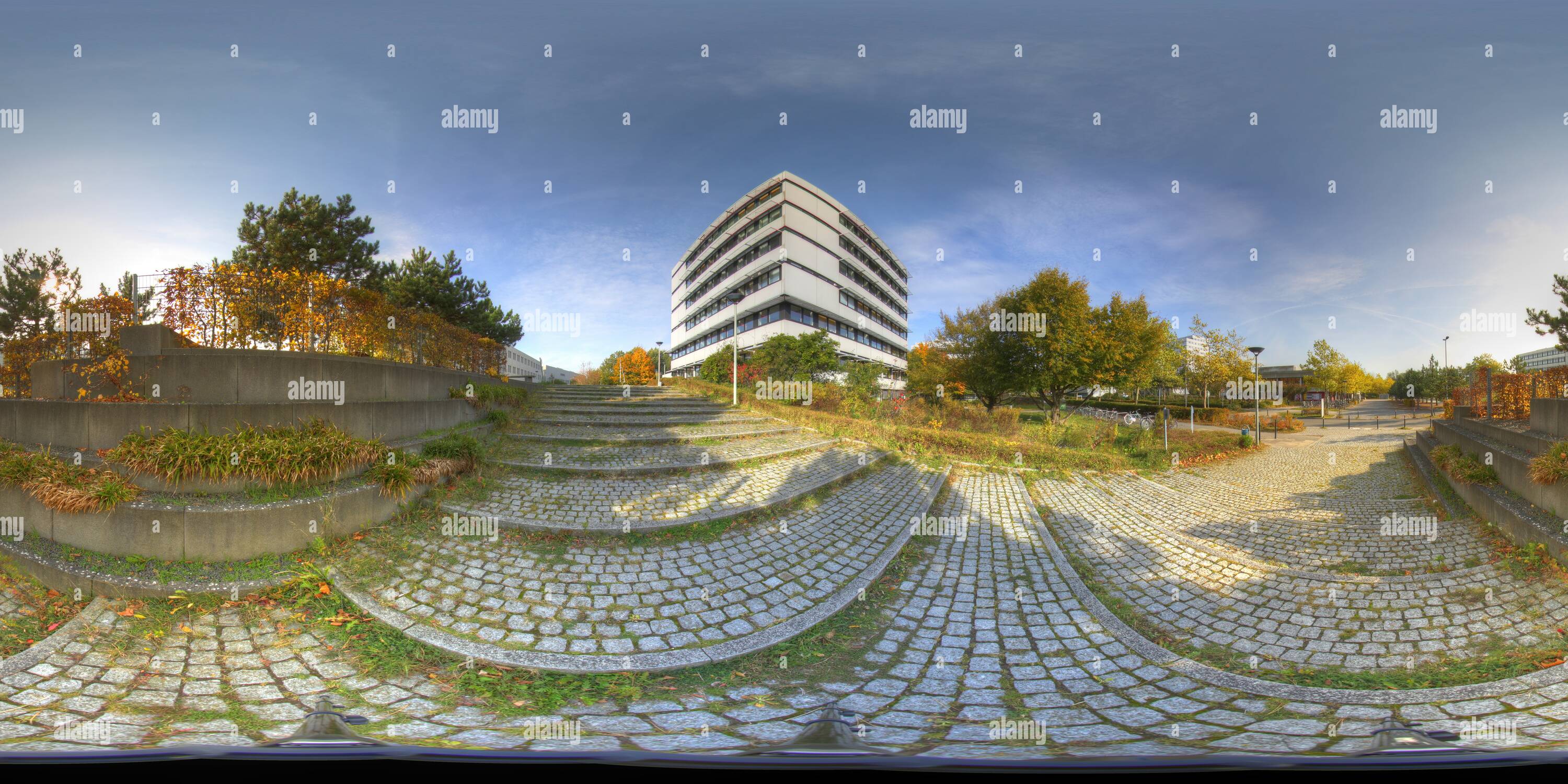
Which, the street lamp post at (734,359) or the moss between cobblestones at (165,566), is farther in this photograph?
the street lamp post at (734,359)

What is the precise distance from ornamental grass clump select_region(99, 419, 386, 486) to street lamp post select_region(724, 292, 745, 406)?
10.4 m

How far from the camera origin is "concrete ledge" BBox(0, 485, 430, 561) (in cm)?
402

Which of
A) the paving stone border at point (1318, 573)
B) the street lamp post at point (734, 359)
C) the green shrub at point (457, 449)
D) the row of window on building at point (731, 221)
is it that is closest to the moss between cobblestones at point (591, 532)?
the green shrub at point (457, 449)

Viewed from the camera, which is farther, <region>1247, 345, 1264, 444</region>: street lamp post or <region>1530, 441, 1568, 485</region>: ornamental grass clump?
<region>1247, 345, 1264, 444</region>: street lamp post

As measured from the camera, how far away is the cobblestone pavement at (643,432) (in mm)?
8617

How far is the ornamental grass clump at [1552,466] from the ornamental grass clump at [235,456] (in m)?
11.6

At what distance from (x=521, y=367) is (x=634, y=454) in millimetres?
16033

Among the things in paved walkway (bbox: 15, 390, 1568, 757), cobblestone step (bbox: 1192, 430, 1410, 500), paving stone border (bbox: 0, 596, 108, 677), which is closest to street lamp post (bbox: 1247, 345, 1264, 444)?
cobblestone step (bbox: 1192, 430, 1410, 500)

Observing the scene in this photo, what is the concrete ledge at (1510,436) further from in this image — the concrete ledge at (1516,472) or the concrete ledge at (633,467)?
the concrete ledge at (633,467)

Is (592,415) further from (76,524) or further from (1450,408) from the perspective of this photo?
(1450,408)

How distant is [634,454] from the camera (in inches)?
316

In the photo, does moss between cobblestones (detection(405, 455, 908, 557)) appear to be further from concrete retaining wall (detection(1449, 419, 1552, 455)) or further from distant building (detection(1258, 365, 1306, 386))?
distant building (detection(1258, 365, 1306, 386))

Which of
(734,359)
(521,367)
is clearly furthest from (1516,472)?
(521,367)

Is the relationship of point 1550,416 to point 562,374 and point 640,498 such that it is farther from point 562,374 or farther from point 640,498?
point 562,374
